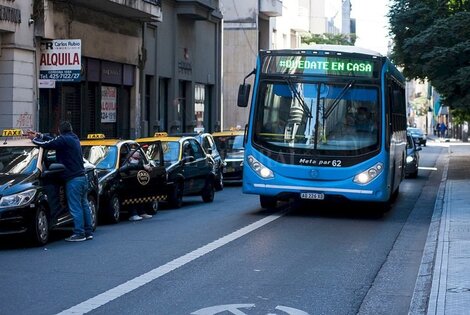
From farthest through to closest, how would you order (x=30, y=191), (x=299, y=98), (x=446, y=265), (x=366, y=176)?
(x=299, y=98) < (x=366, y=176) < (x=30, y=191) < (x=446, y=265)

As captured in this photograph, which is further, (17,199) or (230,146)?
(230,146)

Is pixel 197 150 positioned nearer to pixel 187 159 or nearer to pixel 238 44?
pixel 187 159

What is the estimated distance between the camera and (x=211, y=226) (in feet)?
54.6

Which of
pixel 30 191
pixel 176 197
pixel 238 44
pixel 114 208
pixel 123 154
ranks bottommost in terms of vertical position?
pixel 176 197

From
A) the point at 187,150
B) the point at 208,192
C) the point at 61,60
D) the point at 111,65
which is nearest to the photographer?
the point at 187,150

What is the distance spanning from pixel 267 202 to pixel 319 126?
2.68 meters

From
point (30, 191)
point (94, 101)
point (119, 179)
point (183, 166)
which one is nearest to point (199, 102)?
point (94, 101)

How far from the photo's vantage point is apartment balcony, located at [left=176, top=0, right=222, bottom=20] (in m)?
38.4

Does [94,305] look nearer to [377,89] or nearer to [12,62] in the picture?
[377,89]

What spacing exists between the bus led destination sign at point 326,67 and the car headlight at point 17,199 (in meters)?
6.39

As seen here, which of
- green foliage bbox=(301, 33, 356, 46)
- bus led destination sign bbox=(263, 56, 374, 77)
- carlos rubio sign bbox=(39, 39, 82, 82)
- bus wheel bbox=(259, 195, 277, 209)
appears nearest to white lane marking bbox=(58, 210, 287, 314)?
bus wheel bbox=(259, 195, 277, 209)

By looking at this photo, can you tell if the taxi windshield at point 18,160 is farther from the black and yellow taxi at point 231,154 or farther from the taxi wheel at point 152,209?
the black and yellow taxi at point 231,154

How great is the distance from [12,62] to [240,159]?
7348mm

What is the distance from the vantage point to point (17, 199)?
13.1 meters
